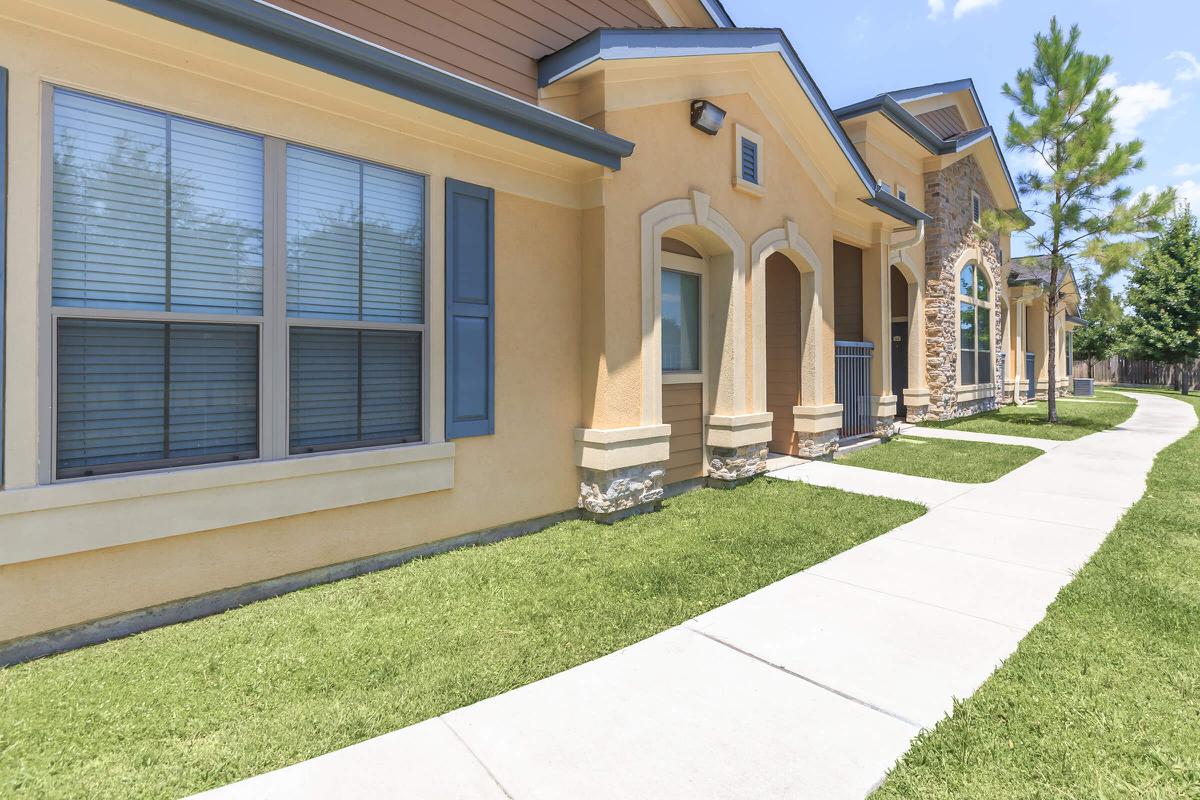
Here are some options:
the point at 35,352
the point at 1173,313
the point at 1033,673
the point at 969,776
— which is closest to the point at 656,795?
the point at 969,776

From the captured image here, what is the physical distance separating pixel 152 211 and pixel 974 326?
657 inches

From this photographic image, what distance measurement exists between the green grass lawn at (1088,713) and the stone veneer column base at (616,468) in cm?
313

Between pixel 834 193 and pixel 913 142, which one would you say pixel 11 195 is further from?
pixel 913 142

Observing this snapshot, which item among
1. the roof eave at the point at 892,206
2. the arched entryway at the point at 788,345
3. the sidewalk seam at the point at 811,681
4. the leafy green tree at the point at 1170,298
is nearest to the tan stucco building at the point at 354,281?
the arched entryway at the point at 788,345

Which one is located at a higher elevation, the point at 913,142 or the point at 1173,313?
the point at 913,142

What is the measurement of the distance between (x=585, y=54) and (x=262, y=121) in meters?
2.70

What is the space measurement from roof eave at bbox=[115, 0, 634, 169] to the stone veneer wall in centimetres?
1091

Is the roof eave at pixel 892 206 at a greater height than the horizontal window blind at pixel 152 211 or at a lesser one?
greater

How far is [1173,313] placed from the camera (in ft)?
81.9

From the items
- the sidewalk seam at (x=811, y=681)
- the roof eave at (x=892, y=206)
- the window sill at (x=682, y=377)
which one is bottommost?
the sidewalk seam at (x=811, y=681)

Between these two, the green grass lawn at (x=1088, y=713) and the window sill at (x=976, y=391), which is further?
the window sill at (x=976, y=391)

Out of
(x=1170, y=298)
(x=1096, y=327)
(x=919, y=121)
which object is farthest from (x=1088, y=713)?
(x=1096, y=327)

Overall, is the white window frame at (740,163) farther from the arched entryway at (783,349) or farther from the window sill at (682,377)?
the window sill at (682,377)

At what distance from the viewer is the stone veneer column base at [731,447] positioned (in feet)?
21.9
